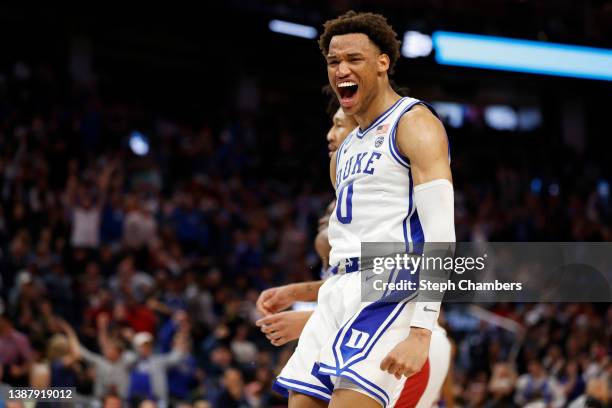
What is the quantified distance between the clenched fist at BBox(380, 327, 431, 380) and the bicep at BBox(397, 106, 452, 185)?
2.00ft

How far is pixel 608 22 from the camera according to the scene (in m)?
19.7

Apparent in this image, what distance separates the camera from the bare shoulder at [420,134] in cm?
365

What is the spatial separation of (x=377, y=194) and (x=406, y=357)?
70 centimetres

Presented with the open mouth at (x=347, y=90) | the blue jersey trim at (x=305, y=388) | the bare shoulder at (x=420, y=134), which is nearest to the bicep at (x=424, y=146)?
the bare shoulder at (x=420, y=134)

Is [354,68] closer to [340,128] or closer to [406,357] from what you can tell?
[340,128]

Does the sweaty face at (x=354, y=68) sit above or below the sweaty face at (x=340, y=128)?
above

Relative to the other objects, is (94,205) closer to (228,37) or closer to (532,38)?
(228,37)

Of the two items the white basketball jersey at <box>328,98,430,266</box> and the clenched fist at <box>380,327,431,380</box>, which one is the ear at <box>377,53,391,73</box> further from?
the clenched fist at <box>380,327,431,380</box>

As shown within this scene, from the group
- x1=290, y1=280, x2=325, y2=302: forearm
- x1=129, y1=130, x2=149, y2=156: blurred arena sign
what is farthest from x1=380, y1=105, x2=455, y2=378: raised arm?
x1=129, y1=130, x2=149, y2=156: blurred arena sign

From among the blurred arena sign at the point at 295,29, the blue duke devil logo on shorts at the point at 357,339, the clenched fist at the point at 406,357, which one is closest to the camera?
the clenched fist at the point at 406,357

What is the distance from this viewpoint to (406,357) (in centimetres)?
344

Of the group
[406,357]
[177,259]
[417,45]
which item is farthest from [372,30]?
[417,45]

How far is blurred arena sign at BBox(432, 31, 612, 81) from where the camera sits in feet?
62.7

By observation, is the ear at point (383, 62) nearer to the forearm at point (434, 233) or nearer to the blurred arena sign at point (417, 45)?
the forearm at point (434, 233)
